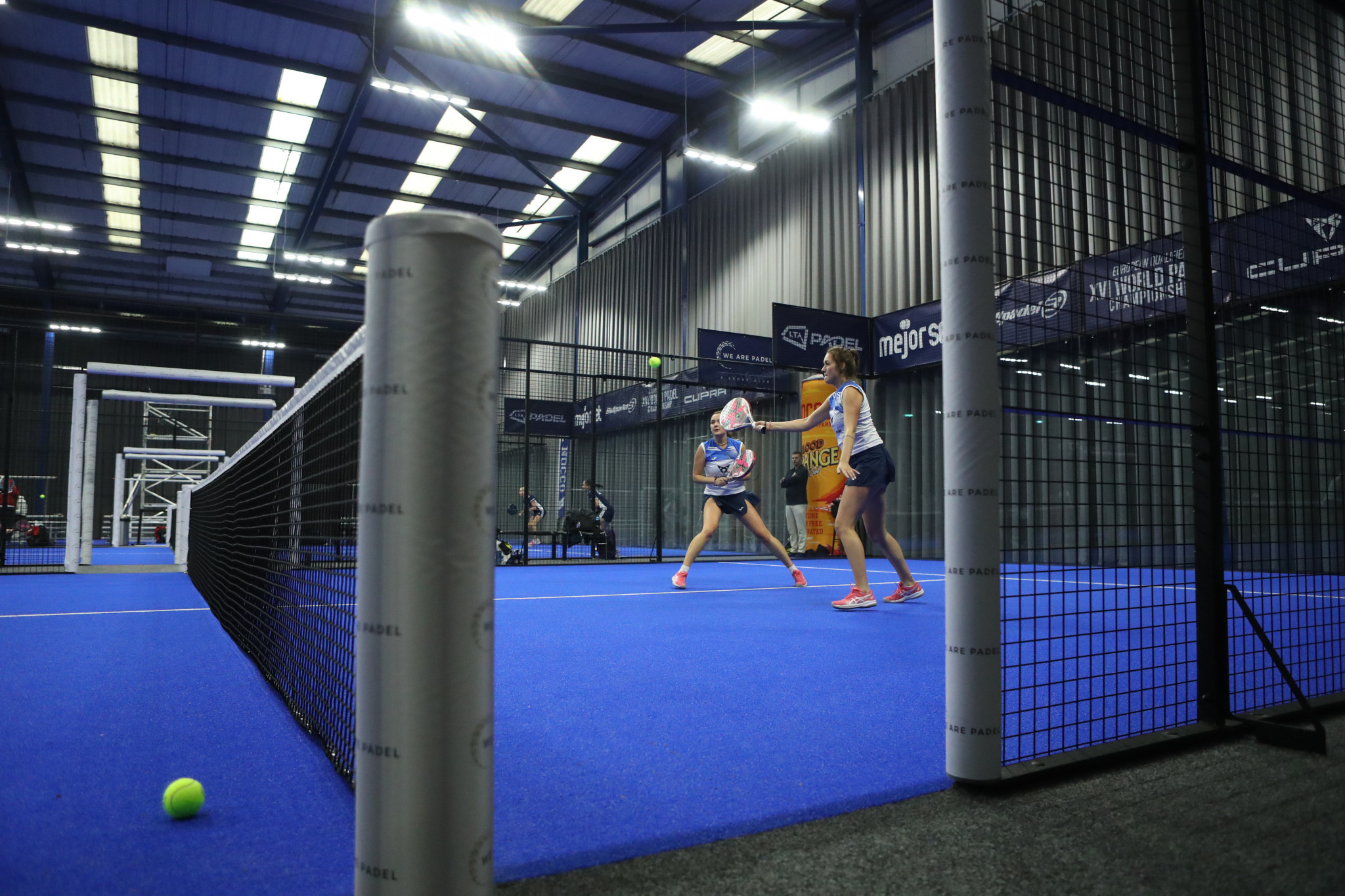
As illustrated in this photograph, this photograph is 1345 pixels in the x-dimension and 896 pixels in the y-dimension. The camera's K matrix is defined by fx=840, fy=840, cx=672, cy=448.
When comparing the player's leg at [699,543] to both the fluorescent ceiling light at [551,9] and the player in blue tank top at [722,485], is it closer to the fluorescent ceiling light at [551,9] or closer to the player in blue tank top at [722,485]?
the player in blue tank top at [722,485]

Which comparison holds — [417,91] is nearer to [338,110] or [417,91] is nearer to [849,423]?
[338,110]

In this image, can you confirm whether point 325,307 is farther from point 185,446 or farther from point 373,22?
point 373,22

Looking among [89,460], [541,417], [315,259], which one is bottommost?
[89,460]

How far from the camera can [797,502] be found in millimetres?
14109

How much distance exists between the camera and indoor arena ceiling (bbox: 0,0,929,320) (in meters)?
14.2

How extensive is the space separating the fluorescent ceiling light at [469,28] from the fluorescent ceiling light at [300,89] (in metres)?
3.20

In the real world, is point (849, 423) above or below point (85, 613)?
above

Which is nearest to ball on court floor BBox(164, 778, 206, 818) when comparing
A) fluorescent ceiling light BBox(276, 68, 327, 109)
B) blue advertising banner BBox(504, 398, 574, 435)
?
blue advertising banner BBox(504, 398, 574, 435)

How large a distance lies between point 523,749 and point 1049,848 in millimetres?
1364

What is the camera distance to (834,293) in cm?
1499

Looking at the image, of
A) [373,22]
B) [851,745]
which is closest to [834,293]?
[373,22]

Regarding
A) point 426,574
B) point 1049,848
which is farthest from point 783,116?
point 426,574

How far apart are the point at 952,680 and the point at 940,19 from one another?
166 centimetres

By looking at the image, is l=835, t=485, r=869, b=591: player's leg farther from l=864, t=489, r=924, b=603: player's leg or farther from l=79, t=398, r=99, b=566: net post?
l=79, t=398, r=99, b=566: net post
